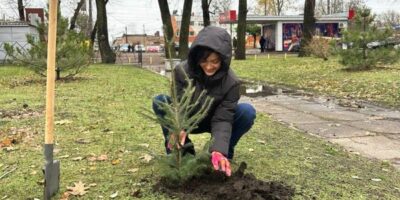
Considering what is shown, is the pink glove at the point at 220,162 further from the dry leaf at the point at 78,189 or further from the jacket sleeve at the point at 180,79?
the dry leaf at the point at 78,189

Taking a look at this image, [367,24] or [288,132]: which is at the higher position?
[367,24]

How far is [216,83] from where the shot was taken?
3736 millimetres

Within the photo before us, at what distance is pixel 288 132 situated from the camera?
698 cm

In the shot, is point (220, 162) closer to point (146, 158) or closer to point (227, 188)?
point (227, 188)

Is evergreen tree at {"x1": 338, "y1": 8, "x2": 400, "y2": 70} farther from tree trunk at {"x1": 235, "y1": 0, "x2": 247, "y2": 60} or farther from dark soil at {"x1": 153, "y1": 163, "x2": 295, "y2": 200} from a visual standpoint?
dark soil at {"x1": 153, "y1": 163, "x2": 295, "y2": 200}

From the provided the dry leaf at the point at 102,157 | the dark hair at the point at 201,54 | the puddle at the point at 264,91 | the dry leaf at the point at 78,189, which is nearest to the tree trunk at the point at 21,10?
the puddle at the point at 264,91

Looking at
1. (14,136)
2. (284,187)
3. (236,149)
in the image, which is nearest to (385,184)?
(284,187)

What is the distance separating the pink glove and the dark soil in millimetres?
141

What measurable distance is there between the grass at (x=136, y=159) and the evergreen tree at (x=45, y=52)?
5.24 metres

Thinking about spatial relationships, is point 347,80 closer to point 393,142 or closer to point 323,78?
point 323,78

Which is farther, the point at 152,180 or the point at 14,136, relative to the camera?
the point at 14,136

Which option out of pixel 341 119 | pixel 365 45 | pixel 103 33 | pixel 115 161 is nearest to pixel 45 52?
pixel 341 119

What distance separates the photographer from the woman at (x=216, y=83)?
135 inches

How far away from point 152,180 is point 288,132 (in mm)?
3408
